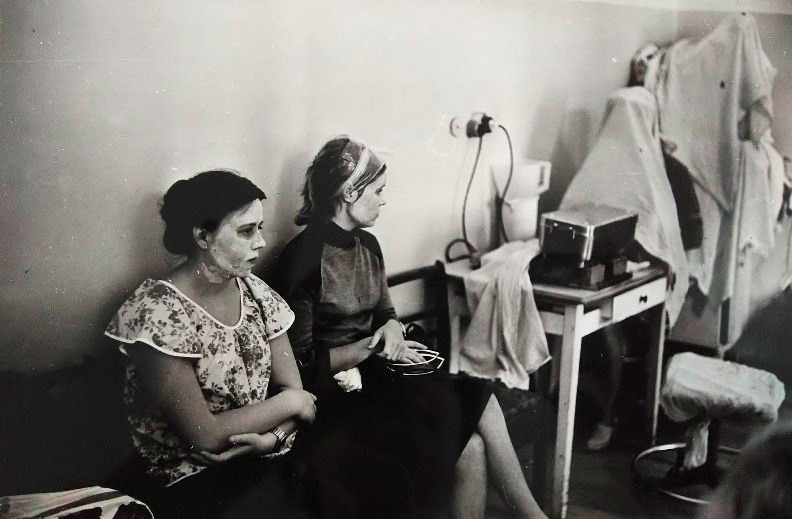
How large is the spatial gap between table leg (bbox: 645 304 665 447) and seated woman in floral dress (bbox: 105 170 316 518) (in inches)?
35.7

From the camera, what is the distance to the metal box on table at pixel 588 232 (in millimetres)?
1778

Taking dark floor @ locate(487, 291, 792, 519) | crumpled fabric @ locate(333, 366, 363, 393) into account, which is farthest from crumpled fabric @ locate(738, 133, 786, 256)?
crumpled fabric @ locate(333, 366, 363, 393)

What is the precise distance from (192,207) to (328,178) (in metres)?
0.29

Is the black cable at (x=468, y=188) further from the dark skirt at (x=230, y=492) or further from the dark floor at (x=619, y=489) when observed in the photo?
the dark skirt at (x=230, y=492)

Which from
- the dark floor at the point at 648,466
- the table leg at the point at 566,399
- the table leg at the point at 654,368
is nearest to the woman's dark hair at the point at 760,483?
the dark floor at the point at 648,466

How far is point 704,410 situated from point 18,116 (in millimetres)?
1504

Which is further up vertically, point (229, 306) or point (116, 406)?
point (229, 306)

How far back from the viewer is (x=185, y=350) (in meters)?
1.23

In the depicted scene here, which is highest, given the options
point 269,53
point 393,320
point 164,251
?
point 269,53

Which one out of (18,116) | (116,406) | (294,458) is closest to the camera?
(18,116)

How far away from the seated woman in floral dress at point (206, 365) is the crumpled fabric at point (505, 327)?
60 centimetres

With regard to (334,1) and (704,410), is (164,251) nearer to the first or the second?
(334,1)

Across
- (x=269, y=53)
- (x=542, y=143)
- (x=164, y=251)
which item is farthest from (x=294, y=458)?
(x=542, y=143)

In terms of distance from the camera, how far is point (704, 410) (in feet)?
5.81
